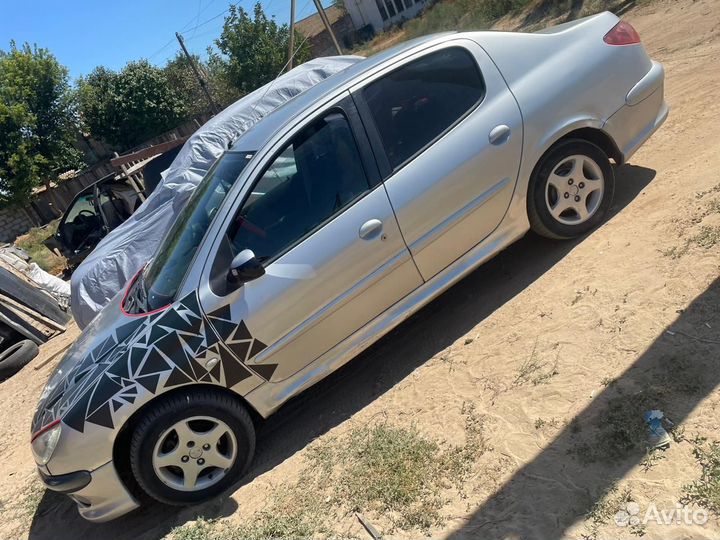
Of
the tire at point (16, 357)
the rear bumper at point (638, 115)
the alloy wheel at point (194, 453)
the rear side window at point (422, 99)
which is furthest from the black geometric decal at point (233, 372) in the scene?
the tire at point (16, 357)

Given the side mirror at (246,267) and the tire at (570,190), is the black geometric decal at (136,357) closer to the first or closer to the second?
the side mirror at (246,267)

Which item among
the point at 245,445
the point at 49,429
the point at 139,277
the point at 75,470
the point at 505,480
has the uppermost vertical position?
the point at 139,277

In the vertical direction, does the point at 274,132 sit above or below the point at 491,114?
above

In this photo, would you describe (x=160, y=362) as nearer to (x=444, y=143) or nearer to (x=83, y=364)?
(x=83, y=364)

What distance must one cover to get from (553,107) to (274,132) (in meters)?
1.94

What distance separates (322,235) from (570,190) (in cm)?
195

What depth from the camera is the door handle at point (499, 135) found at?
3.88 meters

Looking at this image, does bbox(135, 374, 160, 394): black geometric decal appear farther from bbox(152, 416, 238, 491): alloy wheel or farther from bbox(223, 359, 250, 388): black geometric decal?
bbox(223, 359, 250, 388): black geometric decal

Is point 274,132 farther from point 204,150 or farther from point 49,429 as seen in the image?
point 204,150

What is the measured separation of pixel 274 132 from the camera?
3.76m

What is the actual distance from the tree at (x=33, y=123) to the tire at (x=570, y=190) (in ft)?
98.2

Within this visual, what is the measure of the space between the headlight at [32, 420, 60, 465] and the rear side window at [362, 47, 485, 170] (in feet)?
8.45

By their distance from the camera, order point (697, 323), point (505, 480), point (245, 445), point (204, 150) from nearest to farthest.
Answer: point (505, 480) → point (697, 323) → point (245, 445) → point (204, 150)

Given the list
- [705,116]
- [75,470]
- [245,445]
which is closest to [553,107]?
[705,116]
